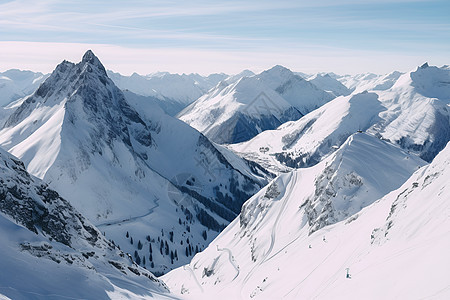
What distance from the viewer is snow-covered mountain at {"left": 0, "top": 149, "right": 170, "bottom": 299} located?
4394 centimetres

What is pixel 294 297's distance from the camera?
52500 mm

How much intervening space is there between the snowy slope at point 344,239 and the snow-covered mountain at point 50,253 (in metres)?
18.7

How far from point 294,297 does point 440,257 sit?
23.7m

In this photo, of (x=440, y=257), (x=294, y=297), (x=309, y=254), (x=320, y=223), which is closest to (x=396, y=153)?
(x=320, y=223)

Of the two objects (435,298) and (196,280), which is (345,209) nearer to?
(196,280)

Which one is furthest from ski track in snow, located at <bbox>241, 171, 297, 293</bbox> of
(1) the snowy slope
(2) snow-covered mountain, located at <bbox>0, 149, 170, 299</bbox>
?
(2) snow-covered mountain, located at <bbox>0, 149, 170, 299</bbox>

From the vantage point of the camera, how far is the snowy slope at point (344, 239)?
37594 millimetres

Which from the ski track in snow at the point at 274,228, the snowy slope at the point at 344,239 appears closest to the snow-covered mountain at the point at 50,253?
the snowy slope at the point at 344,239

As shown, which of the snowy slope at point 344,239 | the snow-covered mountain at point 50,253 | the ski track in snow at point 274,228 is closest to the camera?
the snowy slope at point 344,239

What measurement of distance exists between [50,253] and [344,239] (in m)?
45.1

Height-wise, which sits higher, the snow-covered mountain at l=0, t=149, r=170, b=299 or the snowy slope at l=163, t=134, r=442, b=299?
the snow-covered mountain at l=0, t=149, r=170, b=299

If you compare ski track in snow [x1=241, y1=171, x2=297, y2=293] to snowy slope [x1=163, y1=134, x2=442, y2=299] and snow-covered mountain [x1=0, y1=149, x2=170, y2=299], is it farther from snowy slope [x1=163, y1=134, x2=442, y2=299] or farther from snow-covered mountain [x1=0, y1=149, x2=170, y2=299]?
snow-covered mountain [x1=0, y1=149, x2=170, y2=299]

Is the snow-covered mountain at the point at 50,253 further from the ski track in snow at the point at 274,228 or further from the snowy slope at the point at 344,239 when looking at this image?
the ski track in snow at the point at 274,228

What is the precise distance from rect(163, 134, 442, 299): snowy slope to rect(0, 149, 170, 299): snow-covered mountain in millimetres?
18655
